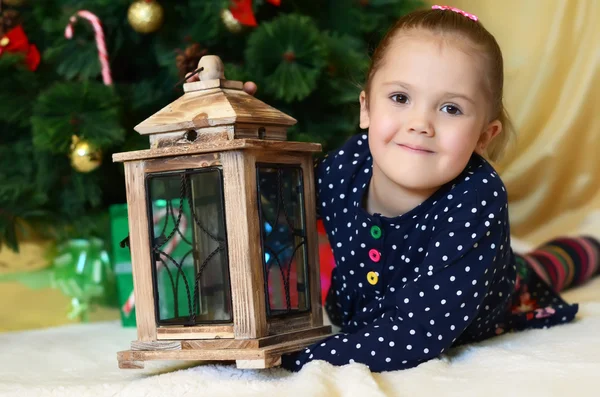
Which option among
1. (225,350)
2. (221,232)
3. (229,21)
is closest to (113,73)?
(229,21)

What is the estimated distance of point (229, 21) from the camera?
5.03ft

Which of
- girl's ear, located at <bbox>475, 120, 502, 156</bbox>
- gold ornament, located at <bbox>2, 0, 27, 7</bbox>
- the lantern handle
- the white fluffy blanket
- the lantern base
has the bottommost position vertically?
the white fluffy blanket

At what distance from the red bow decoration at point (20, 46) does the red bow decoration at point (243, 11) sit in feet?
1.44

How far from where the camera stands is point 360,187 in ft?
4.13

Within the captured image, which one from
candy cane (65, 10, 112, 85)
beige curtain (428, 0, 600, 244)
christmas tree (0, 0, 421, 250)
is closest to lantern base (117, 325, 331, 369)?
christmas tree (0, 0, 421, 250)

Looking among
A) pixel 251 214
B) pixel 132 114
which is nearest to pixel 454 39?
pixel 251 214

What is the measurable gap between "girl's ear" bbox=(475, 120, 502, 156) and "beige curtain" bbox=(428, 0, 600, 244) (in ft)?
2.85

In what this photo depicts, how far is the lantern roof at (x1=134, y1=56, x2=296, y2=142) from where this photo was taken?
1027mm

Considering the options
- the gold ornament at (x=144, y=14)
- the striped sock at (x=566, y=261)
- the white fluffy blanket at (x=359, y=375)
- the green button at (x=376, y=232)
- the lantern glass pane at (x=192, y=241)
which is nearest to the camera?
the white fluffy blanket at (x=359, y=375)

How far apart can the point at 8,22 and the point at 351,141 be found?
A: 0.79 m

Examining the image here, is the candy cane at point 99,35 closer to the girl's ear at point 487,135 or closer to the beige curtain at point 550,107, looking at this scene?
the girl's ear at point 487,135

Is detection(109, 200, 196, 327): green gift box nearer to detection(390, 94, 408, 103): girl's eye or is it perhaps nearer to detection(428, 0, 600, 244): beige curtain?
detection(390, 94, 408, 103): girl's eye

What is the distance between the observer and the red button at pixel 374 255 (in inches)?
46.9

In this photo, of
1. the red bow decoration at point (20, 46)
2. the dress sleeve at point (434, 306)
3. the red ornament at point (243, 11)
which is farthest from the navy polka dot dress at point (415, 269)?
the red bow decoration at point (20, 46)
